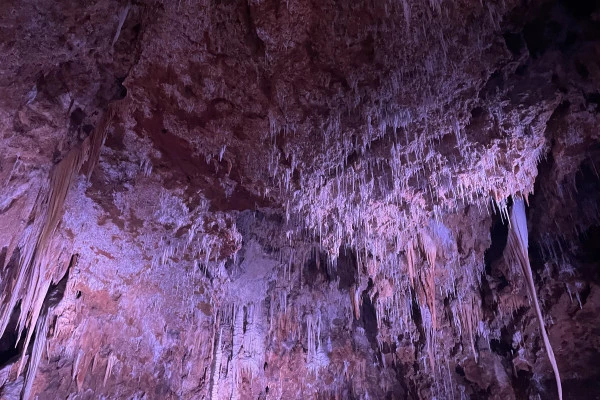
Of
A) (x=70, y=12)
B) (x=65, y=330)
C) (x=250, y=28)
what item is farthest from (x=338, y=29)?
(x=65, y=330)

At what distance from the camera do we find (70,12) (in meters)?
2.91

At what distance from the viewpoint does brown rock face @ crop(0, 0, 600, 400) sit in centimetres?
320

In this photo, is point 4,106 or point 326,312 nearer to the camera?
point 4,106

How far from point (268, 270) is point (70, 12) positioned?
508 centimetres

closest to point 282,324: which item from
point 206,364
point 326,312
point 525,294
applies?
point 326,312

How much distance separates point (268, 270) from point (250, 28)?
4769 mm

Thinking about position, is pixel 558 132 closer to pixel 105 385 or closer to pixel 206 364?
pixel 206 364

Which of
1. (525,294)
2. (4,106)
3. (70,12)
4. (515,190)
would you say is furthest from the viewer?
(525,294)

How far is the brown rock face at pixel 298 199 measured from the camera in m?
3.20

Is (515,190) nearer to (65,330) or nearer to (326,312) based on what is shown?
(326,312)

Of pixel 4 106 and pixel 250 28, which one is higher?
pixel 250 28

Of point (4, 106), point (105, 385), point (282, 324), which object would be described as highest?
point (4, 106)

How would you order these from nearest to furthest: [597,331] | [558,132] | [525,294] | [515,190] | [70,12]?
1. [70,12]
2. [558,132]
3. [515,190]
4. [597,331]
5. [525,294]

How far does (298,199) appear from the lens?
509 cm
